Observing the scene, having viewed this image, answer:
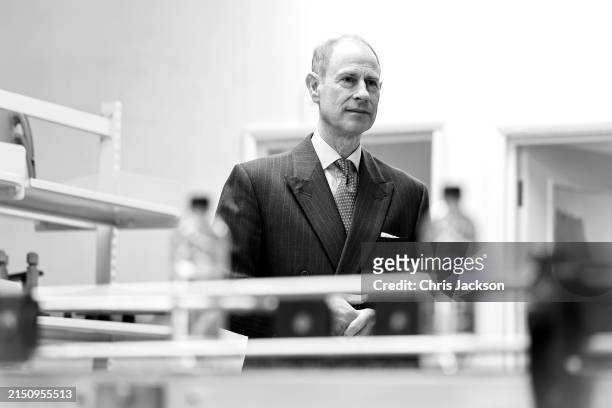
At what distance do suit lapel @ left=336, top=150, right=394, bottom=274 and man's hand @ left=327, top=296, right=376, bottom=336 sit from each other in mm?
190

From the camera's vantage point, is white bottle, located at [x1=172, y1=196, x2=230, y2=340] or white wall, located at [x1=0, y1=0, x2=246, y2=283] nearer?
white bottle, located at [x1=172, y1=196, x2=230, y2=340]

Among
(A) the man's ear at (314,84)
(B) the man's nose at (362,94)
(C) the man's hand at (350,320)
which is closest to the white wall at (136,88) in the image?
(A) the man's ear at (314,84)

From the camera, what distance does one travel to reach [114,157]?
12.9ft

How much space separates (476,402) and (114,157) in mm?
3009

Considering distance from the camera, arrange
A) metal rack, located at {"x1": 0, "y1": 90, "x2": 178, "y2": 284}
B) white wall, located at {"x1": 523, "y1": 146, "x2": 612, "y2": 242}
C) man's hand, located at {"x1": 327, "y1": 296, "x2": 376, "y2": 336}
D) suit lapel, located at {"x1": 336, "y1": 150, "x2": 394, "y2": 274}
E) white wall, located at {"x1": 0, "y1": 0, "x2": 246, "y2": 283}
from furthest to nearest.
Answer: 1. white wall, located at {"x1": 0, "y1": 0, "x2": 246, "y2": 283}
2. white wall, located at {"x1": 523, "y1": 146, "x2": 612, "y2": 242}
3. metal rack, located at {"x1": 0, "y1": 90, "x2": 178, "y2": 284}
4. suit lapel, located at {"x1": 336, "y1": 150, "x2": 394, "y2": 274}
5. man's hand, located at {"x1": 327, "y1": 296, "x2": 376, "y2": 336}

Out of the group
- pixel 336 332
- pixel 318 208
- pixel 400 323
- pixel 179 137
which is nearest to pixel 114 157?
pixel 179 137

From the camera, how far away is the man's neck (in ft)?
7.91

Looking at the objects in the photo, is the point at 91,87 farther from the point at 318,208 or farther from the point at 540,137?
the point at 318,208

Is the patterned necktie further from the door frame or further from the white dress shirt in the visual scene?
the door frame

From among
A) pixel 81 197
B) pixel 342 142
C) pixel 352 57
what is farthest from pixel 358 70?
pixel 81 197

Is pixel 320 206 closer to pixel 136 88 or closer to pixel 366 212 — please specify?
pixel 366 212

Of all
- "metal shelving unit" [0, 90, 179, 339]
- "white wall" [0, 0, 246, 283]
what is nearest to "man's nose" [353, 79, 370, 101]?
"metal shelving unit" [0, 90, 179, 339]

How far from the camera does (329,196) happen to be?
2340 millimetres

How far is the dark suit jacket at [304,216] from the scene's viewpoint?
2279 millimetres
